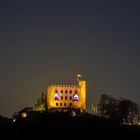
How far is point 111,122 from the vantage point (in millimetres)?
104938

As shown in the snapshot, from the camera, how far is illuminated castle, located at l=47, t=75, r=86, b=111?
162 m

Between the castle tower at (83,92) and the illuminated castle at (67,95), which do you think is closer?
the castle tower at (83,92)

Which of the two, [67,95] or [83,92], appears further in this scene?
[67,95]

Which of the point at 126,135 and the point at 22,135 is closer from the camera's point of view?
the point at 22,135

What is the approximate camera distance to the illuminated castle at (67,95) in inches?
6373

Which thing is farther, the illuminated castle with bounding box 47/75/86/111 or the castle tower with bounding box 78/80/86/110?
the illuminated castle with bounding box 47/75/86/111

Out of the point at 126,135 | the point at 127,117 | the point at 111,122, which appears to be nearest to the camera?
the point at 126,135

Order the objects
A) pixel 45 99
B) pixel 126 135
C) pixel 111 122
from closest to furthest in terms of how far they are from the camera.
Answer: pixel 126 135 < pixel 111 122 < pixel 45 99

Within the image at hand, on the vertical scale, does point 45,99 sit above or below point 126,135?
above

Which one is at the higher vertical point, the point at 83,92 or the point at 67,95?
the point at 83,92

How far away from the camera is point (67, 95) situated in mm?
164250

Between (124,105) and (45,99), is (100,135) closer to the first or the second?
(124,105)

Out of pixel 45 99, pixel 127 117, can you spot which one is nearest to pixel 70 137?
pixel 127 117

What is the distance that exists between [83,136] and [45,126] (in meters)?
6.90
